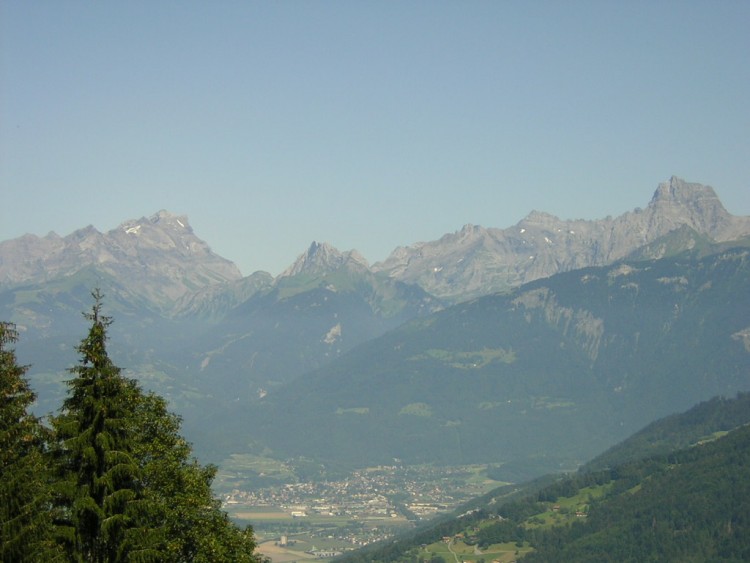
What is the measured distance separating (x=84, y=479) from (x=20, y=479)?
3344 millimetres

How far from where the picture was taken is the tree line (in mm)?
32125

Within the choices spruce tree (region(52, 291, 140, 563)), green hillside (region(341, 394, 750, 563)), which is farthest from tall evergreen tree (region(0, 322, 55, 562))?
green hillside (region(341, 394, 750, 563))

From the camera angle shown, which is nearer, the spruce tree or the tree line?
the tree line

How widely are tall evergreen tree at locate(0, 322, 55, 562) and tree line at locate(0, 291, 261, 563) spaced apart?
31 millimetres

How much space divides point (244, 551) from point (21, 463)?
12116 mm

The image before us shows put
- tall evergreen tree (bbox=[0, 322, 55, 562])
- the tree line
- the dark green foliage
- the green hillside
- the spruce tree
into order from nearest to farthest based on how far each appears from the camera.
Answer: tall evergreen tree (bbox=[0, 322, 55, 562]) < the tree line < the spruce tree < the dark green foliage < the green hillside

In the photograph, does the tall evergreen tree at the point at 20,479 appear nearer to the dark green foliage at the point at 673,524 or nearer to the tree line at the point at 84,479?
the tree line at the point at 84,479

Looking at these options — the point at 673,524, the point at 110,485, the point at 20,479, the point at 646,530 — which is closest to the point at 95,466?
the point at 110,485

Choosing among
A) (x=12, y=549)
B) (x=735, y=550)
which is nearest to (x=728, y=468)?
(x=735, y=550)

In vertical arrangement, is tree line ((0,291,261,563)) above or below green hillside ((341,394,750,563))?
above

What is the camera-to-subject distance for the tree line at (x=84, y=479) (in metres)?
32.1

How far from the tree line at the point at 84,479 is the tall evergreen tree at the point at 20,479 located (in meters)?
0.03

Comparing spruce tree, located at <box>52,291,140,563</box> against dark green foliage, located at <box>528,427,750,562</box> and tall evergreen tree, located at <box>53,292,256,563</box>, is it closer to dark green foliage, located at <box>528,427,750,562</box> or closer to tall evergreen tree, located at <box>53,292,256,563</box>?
tall evergreen tree, located at <box>53,292,256,563</box>

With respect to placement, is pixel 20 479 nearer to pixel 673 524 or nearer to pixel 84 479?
pixel 84 479
